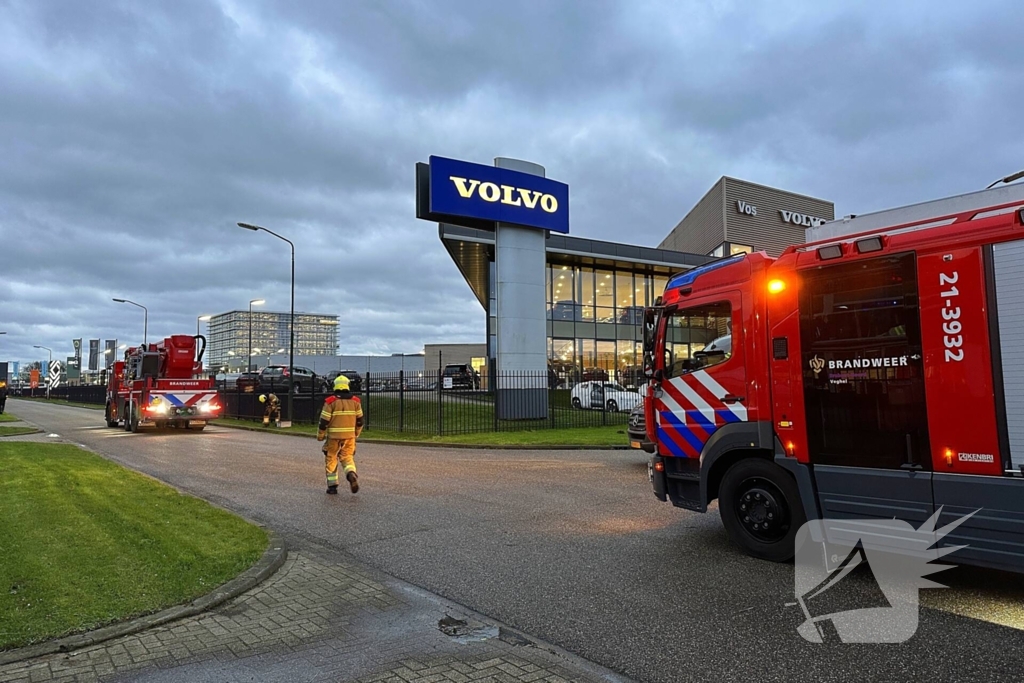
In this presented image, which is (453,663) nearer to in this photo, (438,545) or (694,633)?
(694,633)

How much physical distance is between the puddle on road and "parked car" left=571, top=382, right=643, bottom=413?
65.4 ft

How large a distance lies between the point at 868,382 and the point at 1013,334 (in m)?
1.01

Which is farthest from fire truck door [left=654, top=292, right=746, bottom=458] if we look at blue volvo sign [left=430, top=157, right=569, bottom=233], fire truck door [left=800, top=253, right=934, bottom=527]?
blue volvo sign [left=430, top=157, right=569, bottom=233]

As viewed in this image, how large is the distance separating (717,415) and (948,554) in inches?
83.9

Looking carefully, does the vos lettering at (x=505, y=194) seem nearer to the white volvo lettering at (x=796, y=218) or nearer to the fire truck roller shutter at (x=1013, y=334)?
the fire truck roller shutter at (x=1013, y=334)

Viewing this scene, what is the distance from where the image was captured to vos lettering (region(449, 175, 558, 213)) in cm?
2169

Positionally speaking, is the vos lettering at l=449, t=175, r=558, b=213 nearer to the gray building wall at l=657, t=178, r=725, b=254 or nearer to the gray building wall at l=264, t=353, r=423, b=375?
the gray building wall at l=657, t=178, r=725, b=254

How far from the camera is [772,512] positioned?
586cm

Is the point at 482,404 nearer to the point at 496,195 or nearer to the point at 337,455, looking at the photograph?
the point at 496,195

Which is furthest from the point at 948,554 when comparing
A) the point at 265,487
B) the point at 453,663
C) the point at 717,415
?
the point at 265,487

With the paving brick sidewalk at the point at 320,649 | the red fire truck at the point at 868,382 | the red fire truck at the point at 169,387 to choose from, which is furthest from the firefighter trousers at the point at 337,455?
the red fire truck at the point at 169,387

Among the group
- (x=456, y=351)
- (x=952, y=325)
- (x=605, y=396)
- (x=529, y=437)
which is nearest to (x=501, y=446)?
(x=529, y=437)

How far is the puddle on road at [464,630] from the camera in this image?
4191 mm

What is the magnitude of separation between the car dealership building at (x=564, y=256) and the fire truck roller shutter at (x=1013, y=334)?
50.6ft
